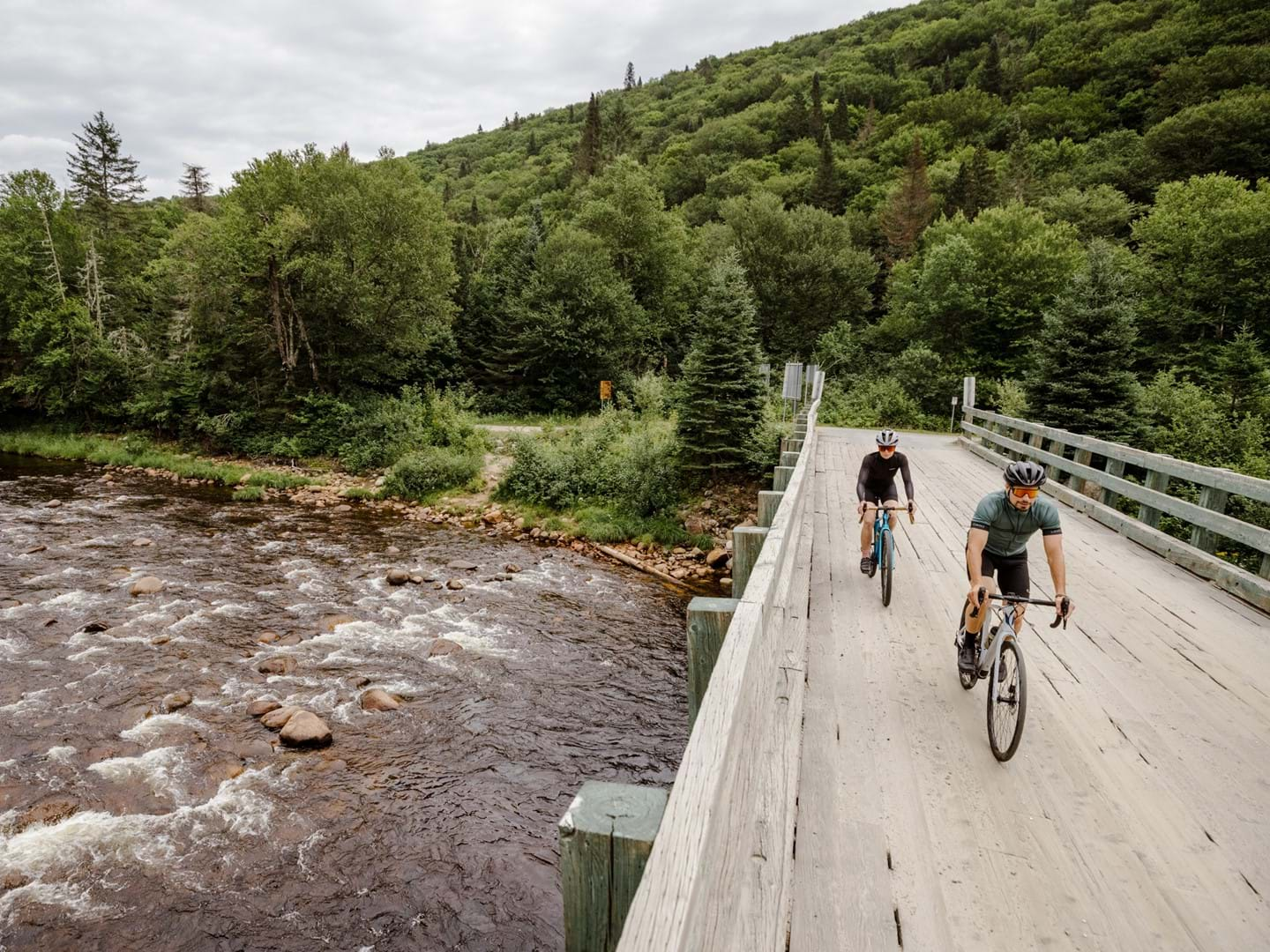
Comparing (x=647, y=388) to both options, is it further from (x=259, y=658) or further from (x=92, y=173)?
(x=92, y=173)

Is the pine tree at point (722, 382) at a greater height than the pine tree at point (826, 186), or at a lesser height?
lesser

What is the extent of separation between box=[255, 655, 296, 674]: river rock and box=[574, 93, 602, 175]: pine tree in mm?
73574

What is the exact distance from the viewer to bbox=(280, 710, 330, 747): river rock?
7.62 metres

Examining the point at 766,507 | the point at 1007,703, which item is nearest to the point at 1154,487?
the point at 766,507

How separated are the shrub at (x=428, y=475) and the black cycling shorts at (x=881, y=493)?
54.5 feet

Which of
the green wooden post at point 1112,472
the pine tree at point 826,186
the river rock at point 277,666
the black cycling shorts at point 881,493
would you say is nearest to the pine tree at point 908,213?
the pine tree at point 826,186

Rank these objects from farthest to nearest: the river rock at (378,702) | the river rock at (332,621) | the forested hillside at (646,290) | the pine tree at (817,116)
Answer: the pine tree at (817,116) < the forested hillside at (646,290) < the river rock at (332,621) < the river rock at (378,702)

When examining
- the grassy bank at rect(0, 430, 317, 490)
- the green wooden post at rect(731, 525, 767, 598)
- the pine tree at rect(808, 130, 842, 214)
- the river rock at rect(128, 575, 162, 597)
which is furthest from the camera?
the pine tree at rect(808, 130, 842, 214)

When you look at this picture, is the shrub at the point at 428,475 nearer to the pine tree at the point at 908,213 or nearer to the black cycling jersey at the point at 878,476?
the black cycling jersey at the point at 878,476

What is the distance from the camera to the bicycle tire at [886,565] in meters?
6.03

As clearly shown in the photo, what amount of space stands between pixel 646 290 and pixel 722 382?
2245 centimetres

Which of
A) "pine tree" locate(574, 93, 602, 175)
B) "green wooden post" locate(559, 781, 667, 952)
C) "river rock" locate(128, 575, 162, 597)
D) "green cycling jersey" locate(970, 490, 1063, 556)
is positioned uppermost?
"pine tree" locate(574, 93, 602, 175)

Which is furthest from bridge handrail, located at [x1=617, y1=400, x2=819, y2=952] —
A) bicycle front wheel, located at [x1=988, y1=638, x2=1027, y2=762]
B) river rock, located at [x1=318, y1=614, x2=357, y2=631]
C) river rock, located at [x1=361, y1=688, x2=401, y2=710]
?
river rock, located at [x1=318, y1=614, x2=357, y2=631]

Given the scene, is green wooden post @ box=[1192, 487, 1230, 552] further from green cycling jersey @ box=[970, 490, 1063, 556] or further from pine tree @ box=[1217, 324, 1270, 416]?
pine tree @ box=[1217, 324, 1270, 416]
